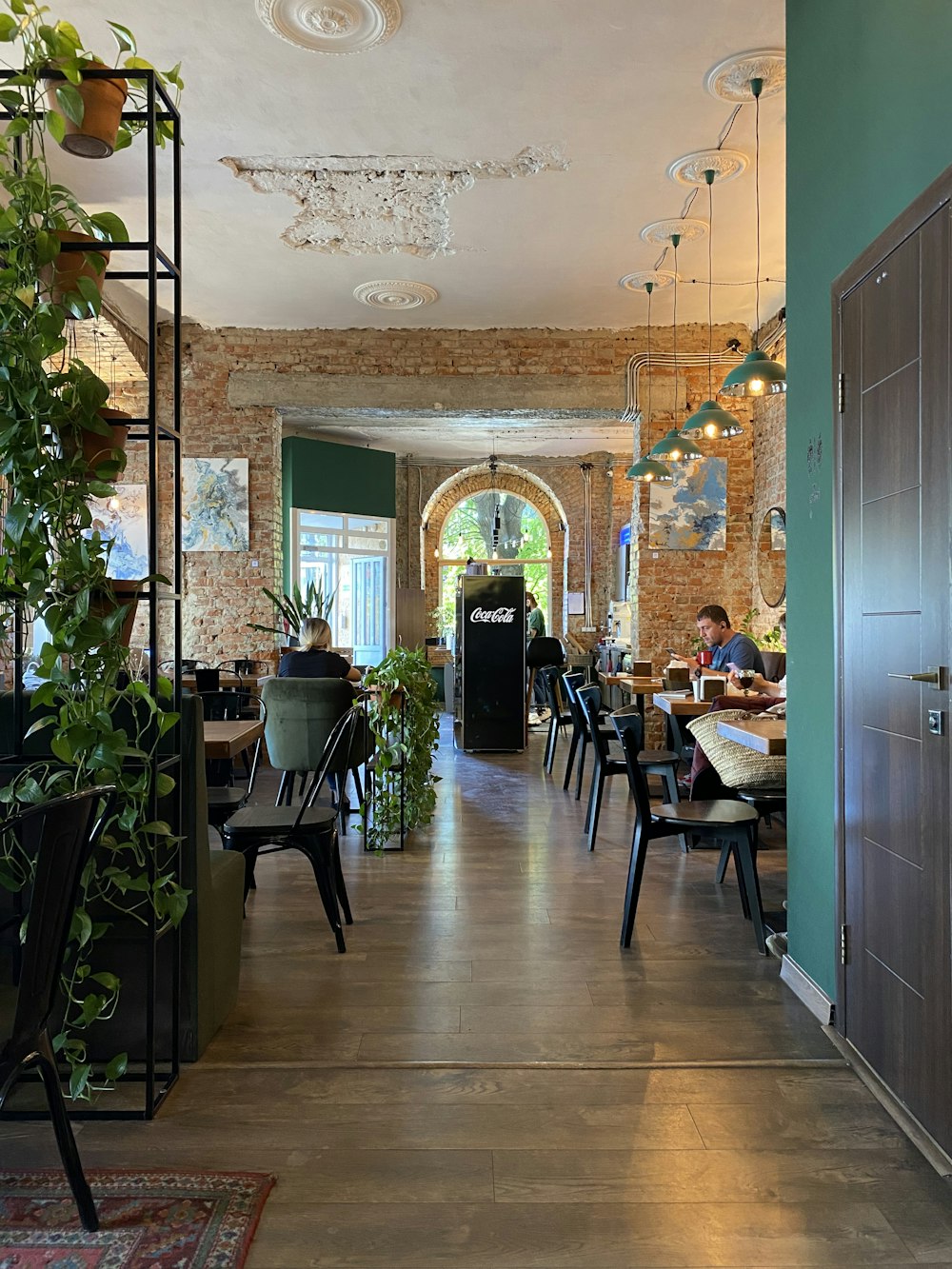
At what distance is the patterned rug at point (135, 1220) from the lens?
5.74ft

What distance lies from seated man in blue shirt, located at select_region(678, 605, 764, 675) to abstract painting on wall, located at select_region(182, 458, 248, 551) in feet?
15.1

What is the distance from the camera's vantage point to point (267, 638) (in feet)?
28.7

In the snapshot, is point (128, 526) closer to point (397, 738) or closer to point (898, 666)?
point (397, 738)

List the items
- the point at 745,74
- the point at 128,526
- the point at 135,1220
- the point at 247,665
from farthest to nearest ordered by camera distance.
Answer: the point at 128,526
the point at 247,665
the point at 745,74
the point at 135,1220

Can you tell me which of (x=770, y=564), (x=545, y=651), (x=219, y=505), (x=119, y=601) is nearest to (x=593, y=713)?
(x=119, y=601)

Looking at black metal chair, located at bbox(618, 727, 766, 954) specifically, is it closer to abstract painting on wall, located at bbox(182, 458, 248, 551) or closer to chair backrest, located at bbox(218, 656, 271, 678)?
chair backrest, located at bbox(218, 656, 271, 678)

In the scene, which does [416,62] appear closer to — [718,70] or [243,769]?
[718,70]

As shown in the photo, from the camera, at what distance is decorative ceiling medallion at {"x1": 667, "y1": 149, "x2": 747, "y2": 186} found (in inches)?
216

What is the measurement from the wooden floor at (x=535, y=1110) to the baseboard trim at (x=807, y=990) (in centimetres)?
4

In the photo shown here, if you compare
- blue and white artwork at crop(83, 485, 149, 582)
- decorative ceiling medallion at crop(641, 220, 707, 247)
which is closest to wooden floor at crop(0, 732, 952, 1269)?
decorative ceiling medallion at crop(641, 220, 707, 247)

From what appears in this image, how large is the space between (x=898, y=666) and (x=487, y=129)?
436cm

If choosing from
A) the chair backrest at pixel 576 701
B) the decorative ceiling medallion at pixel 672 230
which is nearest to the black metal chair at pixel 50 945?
the chair backrest at pixel 576 701

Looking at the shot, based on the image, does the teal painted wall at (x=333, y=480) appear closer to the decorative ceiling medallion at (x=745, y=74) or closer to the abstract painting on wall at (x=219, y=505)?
the abstract painting on wall at (x=219, y=505)

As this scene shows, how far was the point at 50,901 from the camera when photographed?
1.71m
